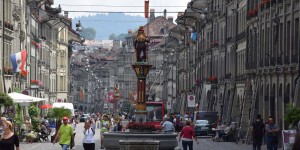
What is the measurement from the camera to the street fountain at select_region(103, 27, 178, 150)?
36.2 meters

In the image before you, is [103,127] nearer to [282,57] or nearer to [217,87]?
[282,57]

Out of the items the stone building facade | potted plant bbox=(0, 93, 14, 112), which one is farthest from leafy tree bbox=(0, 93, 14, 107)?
the stone building facade

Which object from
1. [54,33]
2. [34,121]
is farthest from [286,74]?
[54,33]

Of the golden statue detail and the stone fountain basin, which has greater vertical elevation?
the golden statue detail

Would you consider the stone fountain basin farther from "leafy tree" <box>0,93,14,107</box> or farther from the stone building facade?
the stone building facade

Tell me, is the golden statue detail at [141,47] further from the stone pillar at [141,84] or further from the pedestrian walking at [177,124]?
the pedestrian walking at [177,124]

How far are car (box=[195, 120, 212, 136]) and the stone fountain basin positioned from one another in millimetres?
30278

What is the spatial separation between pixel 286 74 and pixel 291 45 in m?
1.85

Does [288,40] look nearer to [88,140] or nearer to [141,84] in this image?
[141,84]

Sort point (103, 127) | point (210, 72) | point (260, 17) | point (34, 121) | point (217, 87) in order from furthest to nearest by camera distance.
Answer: point (210, 72) → point (217, 87) → point (260, 17) → point (34, 121) → point (103, 127)

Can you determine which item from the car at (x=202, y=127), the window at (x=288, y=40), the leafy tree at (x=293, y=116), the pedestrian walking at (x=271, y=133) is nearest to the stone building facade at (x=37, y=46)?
the car at (x=202, y=127)

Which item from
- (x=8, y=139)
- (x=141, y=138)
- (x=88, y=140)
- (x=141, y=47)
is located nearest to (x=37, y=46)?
(x=141, y=47)

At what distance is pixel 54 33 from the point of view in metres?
131

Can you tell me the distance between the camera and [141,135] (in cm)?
4206
